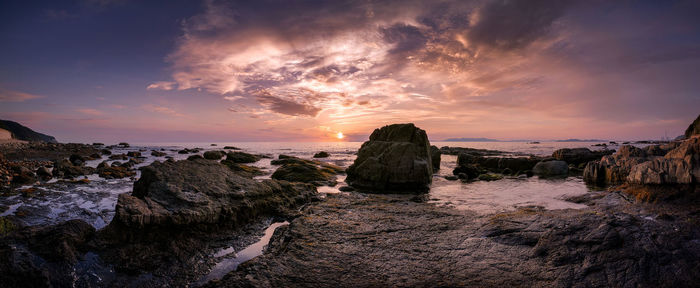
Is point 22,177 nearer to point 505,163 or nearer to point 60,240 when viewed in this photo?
point 60,240

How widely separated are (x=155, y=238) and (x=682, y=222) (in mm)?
12173

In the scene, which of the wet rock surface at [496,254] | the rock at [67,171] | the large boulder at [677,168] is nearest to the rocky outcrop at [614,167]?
the large boulder at [677,168]

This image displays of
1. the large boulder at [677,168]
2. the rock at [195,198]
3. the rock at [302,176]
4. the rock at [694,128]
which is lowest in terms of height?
the rock at [302,176]

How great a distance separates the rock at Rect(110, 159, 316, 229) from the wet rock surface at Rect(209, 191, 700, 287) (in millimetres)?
2100

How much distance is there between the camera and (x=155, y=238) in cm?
637

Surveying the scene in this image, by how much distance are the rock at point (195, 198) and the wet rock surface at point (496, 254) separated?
2100mm

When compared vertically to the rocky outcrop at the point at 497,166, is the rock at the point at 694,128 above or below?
above

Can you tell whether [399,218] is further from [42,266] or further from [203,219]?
[42,266]

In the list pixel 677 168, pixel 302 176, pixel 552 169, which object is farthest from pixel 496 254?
pixel 552 169

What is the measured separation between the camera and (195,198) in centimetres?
783

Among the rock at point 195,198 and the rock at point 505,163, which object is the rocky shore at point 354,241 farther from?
the rock at point 505,163

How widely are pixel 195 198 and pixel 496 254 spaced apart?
8.23m

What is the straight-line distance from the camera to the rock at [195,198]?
6.57 metres

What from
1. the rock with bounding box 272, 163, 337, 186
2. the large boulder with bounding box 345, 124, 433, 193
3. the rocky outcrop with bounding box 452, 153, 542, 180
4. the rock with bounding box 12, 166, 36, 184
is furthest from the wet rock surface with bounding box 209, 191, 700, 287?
the rock with bounding box 12, 166, 36, 184
